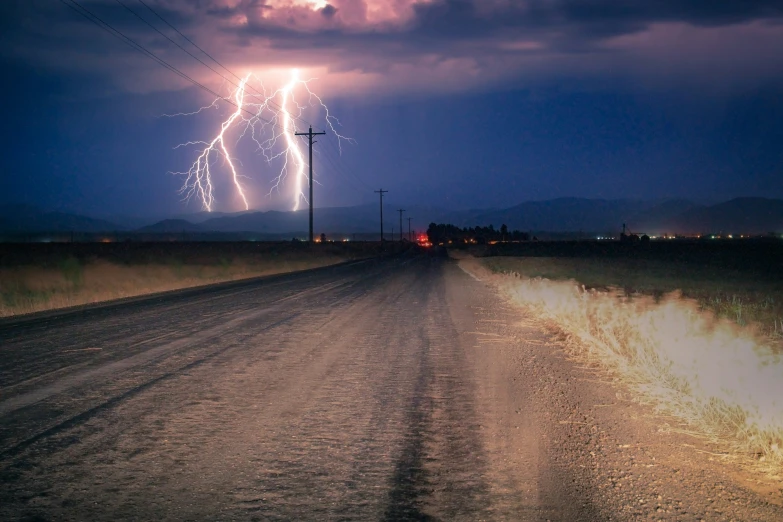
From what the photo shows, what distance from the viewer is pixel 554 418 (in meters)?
7.35

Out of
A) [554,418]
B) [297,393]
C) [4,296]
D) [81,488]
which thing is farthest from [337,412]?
[4,296]

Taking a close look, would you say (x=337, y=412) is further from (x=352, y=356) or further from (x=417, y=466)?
(x=352, y=356)

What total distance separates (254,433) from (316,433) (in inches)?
24.4

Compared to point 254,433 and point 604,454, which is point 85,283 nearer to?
point 254,433

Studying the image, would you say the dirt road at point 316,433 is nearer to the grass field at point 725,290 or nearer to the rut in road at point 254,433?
the rut in road at point 254,433

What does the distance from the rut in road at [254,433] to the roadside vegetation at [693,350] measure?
2.33 meters

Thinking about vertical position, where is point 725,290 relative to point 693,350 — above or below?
below

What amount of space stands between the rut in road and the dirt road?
23 mm

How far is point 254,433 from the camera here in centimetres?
669

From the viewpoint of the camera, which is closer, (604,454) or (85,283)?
(604,454)

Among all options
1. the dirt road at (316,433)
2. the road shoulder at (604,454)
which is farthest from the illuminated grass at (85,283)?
the road shoulder at (604,454)

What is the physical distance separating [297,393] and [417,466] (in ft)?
10.0

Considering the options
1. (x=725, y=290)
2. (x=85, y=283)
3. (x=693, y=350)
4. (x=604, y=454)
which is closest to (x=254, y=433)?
(x=604, y=454)

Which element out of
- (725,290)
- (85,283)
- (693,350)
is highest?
(85,283)
